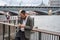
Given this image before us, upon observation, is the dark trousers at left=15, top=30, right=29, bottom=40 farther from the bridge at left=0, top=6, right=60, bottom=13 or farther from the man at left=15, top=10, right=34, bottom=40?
the bridge at left=0, top=6, right=60, bottom=13

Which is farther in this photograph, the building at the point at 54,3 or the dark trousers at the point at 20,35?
the building at the point at 54,3

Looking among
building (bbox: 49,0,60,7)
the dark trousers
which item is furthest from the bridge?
the dark trousers

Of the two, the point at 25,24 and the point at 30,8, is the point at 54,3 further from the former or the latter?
the point at 25,24

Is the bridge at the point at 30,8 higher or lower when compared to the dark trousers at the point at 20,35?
higher

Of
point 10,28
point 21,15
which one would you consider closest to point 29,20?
point 21,15

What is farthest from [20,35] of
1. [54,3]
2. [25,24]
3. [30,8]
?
[54,3]

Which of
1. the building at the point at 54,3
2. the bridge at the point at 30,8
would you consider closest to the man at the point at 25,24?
the bridge at the point at 30,8

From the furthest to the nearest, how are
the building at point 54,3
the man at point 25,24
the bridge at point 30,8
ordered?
1. the building at point 54,3
2. the bridge at point 30,8
3. the man at point 25,24

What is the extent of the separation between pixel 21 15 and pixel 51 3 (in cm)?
9330

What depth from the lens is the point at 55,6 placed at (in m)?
93.2

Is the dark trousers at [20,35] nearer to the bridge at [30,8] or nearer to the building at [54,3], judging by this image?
the bridge at [30,8]

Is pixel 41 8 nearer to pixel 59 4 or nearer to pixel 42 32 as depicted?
pixel 59 4

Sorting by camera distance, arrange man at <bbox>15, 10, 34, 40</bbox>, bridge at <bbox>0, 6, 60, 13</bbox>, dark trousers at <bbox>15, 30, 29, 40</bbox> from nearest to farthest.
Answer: man at <bbox>15, 10, 34, 40</bbox> → dark trousers at <bbox>15, 30, 29, 40</bbox> → bridge at <bbox>0, 6, 60, 13</bbox>

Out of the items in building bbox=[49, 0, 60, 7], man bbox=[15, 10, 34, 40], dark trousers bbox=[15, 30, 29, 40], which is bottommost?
dark trousers bbox=[15, 30, 29, 40]
